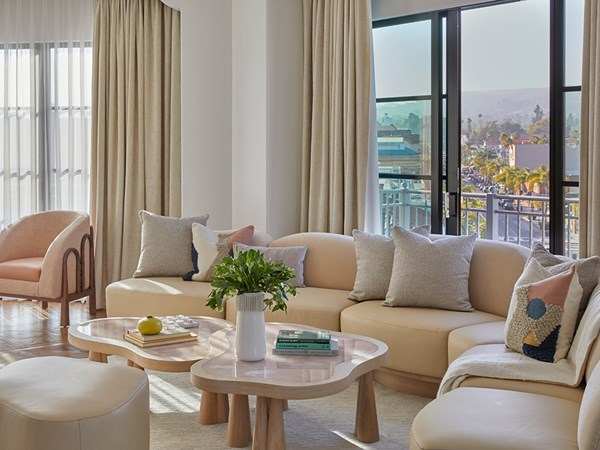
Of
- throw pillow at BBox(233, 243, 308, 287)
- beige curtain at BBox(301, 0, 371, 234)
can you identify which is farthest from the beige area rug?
beige curtain at BBox(301, 0, 371, 234)

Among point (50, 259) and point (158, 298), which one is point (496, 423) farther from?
point (50, 259)

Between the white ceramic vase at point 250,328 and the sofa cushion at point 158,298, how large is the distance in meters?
1.67

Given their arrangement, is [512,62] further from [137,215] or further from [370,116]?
[137,215]

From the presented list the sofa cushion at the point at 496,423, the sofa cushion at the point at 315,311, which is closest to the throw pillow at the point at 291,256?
the sofa cushion at the point at 315,311

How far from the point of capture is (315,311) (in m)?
5.05

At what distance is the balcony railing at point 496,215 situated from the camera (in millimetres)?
5367

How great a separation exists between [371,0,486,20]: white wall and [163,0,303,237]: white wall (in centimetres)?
68

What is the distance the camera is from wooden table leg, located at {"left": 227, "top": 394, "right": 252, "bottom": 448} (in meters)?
3.85

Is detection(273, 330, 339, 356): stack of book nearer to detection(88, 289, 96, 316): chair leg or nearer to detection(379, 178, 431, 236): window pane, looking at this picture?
detection(379, 178, 431, 236): window pane

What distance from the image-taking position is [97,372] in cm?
352

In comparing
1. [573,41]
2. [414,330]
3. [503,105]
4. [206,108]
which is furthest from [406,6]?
[414,330]

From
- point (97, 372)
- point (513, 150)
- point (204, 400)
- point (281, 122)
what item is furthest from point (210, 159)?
point (97, 372)

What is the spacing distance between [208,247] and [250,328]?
7.00 ft

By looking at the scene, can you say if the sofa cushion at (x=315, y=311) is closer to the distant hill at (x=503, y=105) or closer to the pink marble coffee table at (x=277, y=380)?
the pink marble coffee table at (x=277, y=380)
